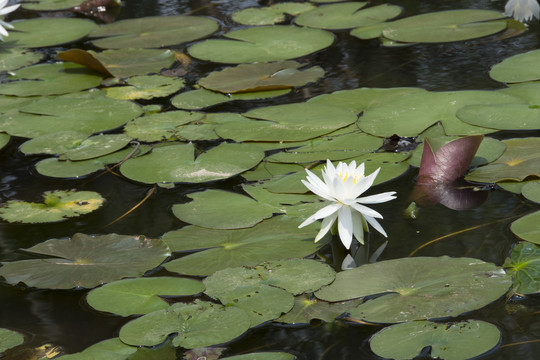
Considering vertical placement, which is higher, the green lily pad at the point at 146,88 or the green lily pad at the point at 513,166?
the green lily pad at the point at 146,88

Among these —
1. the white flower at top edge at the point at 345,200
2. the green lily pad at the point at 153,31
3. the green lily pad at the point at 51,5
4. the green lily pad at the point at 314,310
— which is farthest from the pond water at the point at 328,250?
the green lily pad at the point at 51,5

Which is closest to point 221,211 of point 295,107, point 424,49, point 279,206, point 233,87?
point 279,206

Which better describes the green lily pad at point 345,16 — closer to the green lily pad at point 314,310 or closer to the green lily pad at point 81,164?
the green lily pad at point 81,164

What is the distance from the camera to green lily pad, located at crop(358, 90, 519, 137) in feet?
9.50

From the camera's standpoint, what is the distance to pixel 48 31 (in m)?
4.82

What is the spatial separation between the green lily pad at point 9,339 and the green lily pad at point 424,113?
1643 mm

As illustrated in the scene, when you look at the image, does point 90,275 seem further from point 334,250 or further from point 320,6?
point 320,6

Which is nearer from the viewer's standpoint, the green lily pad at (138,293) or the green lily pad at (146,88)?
the green lily pad at (138,293)

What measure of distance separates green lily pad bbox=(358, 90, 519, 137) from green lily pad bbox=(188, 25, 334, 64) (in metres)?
1.06

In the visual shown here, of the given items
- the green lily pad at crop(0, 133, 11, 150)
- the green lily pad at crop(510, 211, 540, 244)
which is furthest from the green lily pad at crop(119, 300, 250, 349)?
the green lily pad at crop(0, 133, 11, 150)

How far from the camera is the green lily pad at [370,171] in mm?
2529

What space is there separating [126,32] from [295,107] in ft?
6.39

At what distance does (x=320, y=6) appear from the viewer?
4938 mm

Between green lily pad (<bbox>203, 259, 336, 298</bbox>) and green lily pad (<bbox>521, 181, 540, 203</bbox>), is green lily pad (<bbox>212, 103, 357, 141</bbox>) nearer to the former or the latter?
green lily pad (<bbox>521, 181, 540, 203</bbox>)
